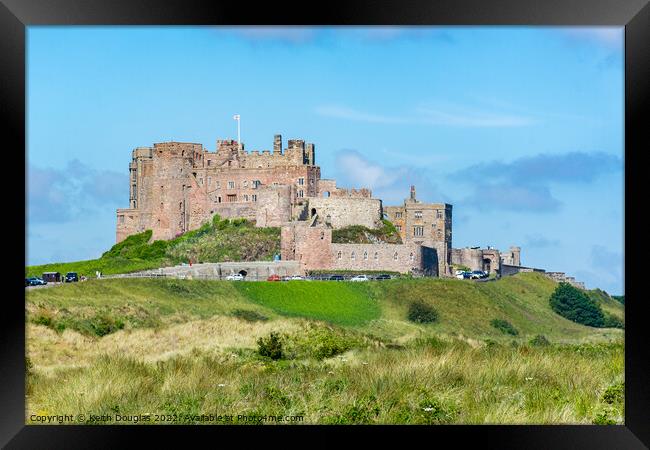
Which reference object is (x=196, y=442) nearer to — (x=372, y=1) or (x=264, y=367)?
(x=372, y=1)

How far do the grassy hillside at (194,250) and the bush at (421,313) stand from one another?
42.6 feet

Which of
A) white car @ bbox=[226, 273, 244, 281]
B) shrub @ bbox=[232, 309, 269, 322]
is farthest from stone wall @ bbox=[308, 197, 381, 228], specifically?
shrub @ bbox=[232, 309, 269, 322]

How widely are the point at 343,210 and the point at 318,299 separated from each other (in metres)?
14.5

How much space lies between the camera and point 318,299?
43.2 m

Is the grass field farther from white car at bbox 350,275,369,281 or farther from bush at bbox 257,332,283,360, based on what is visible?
white car at bbox 350,275,369,281

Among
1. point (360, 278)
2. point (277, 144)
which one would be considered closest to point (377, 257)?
point (360, 278)

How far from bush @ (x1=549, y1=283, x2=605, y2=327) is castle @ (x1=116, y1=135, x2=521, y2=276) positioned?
7196 mm

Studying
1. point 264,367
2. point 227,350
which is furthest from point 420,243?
point 264,367

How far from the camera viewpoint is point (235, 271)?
163 ft

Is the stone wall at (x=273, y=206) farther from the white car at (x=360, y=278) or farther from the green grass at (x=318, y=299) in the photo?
the green grass at (x=318, y=299)

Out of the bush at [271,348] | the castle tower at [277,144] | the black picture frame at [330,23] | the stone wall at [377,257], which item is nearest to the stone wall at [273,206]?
the stone wall at [377,257]

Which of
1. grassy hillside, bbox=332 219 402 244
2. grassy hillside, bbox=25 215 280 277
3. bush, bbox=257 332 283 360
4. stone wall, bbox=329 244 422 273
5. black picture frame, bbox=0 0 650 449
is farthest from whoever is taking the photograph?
grassy hillside, bbox=332 219 402 244

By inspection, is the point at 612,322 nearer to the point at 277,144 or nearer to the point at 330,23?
the point at 277,144

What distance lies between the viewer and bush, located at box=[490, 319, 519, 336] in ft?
135
